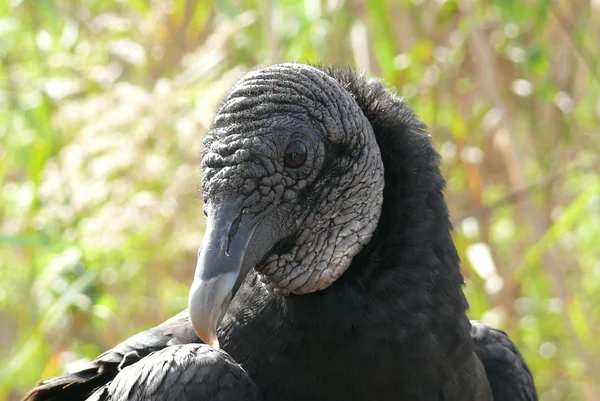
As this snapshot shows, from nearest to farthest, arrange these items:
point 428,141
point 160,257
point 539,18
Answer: point 428,141, point 539,18, point 160,257

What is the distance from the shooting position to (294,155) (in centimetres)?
214

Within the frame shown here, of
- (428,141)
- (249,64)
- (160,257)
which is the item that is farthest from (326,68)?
(249,64)

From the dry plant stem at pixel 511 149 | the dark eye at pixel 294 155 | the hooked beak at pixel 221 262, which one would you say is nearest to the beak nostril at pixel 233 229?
the hooked beak at pixel 221 262

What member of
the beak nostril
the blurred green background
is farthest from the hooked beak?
the blurred green background

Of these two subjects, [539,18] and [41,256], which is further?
[41,256]

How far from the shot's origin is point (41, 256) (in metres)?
4.76

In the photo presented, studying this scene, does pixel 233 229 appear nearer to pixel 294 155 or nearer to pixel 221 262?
pixel 221 262

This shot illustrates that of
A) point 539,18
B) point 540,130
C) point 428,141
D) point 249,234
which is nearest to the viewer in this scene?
point 249,234

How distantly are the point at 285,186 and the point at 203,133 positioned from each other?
183 centimetres

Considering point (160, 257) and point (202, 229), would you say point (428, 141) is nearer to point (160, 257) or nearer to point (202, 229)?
point (202, 229)


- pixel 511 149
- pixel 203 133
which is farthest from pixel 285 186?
pixel 511 149

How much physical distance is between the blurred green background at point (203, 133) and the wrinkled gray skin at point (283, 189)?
5.51ft

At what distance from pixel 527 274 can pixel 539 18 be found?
176cm

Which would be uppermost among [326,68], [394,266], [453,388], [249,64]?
[249,64]
